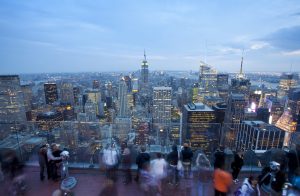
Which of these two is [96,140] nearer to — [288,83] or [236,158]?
[236,158]

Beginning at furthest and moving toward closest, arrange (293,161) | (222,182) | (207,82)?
(207,82)
(293,161)
(222,182)

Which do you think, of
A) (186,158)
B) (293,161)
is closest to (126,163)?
(186,158)

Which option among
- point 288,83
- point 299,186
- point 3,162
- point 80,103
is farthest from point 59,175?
point 288,83

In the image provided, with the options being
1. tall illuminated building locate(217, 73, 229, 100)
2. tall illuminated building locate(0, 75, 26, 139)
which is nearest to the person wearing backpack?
tall illuminated building locate(0, 75, 26, 139)

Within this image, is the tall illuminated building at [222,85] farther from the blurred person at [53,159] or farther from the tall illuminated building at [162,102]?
the blurred person at [53,159]

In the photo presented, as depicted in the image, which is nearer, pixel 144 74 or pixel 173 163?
pixel 173 163

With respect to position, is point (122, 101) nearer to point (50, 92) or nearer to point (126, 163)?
point (50, 92)
